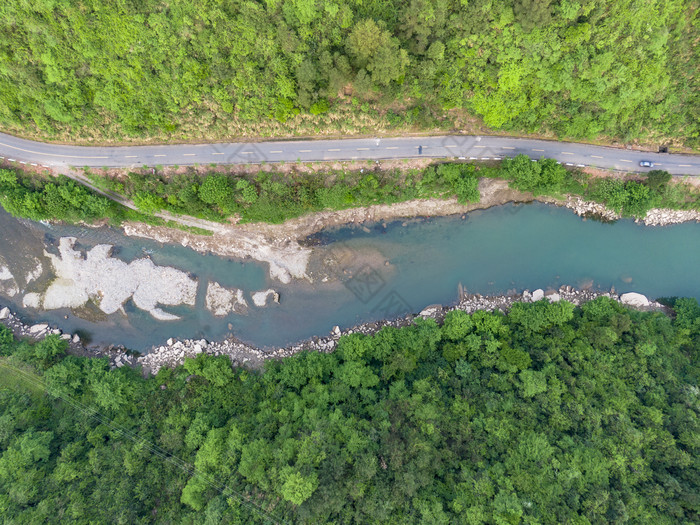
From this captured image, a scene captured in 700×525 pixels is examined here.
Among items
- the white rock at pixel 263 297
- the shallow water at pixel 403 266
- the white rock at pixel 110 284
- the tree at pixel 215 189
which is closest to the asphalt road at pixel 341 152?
the tree at pixel 215 189

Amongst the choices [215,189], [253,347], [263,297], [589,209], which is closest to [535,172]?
[589,209]

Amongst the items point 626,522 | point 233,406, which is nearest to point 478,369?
point 626,522

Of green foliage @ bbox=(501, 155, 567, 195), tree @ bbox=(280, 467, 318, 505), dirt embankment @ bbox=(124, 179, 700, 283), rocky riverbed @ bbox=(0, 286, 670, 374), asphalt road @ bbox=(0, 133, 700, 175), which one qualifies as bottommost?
tree @ bbox=(280, 467, 318, 505)

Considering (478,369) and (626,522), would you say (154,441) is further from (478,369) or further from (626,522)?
(626,522)

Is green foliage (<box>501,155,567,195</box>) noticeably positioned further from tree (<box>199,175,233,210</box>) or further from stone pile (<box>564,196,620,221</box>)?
tree (<box>199,175,233,210</box>)

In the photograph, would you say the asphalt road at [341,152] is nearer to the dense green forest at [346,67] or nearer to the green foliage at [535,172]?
the dense green forest at [346,67]

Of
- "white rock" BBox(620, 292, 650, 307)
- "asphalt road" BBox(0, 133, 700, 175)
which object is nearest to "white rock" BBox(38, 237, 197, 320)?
"asphalt road" BBox(0, 133, 700, 175)

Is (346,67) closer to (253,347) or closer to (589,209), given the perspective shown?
(253,347)
